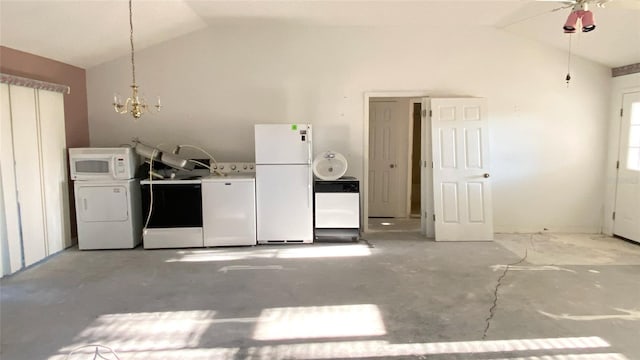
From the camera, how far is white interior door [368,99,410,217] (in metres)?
6.97

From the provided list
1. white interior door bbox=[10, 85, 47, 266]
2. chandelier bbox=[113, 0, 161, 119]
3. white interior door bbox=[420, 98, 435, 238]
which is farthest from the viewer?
white interior door bbox=[420, 98, 435, 238]

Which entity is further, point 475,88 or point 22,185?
point 475,88

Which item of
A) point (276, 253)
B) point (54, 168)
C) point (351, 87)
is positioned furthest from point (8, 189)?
point (351, 87)

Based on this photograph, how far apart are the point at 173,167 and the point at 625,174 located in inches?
232

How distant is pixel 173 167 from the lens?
5.24m

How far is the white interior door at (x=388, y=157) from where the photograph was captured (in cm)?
697

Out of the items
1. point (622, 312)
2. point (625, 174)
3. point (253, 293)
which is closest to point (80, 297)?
point (253, 293)

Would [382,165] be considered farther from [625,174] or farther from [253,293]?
[253,293]

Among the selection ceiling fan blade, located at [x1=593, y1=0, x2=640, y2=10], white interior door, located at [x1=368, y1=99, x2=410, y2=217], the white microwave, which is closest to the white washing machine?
the white microwave

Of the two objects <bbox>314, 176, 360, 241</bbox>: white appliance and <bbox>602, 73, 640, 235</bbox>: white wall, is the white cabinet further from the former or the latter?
<bbox>602, 73, 640, 235</bbox>: white wall

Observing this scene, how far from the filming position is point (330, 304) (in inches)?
136

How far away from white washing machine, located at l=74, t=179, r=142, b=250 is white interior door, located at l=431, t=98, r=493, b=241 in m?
3.92

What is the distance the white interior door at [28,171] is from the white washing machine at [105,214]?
17.0 inches

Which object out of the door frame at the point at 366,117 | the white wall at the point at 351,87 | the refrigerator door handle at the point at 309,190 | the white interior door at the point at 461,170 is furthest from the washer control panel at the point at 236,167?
the white interior door at the point at 461,170
